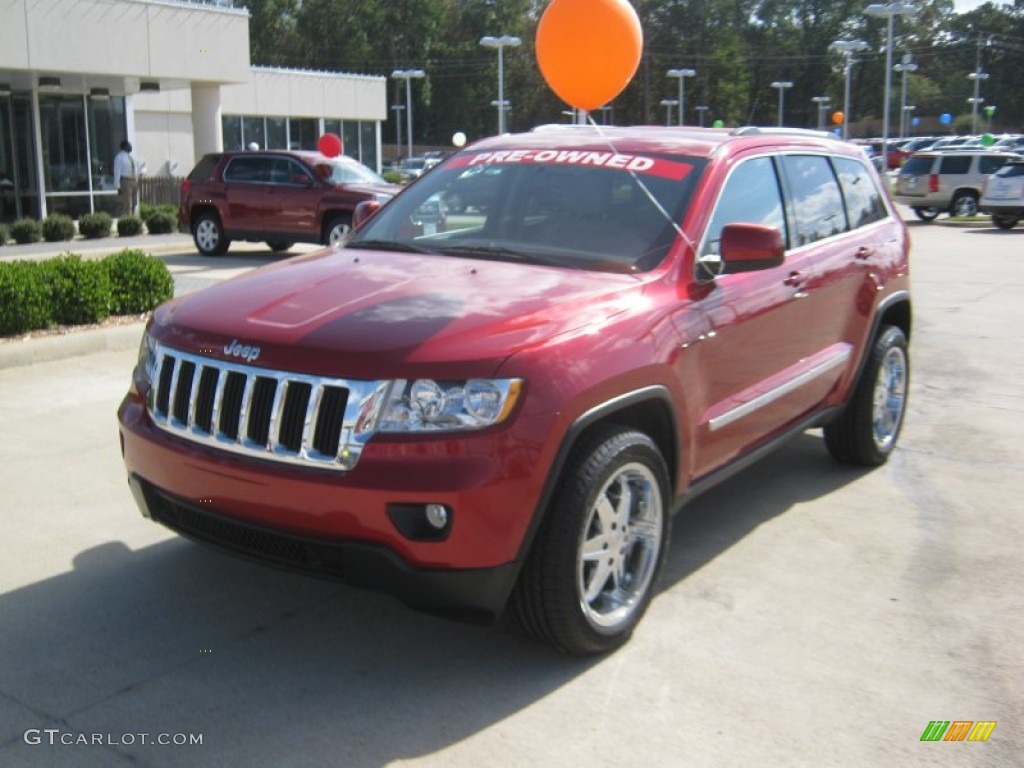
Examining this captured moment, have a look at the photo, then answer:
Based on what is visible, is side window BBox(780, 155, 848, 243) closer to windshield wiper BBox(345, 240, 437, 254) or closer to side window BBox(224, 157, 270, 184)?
windshield wiper BBox(345, 240, 437, 254)

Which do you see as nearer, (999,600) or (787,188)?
(999,600)

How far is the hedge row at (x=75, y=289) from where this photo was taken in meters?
8.70

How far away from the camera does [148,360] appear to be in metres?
4.16

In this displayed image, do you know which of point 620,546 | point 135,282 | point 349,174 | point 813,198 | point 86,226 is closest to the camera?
point 620,546

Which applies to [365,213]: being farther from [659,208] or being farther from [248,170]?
[248,170]

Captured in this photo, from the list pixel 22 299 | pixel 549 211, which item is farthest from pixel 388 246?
pixel 22 299

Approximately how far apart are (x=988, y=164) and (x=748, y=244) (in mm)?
26547

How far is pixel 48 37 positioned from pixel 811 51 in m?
98.4

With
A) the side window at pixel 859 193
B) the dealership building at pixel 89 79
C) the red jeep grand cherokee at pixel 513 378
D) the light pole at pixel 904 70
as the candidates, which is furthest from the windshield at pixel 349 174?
the light pole at pixel 904 70

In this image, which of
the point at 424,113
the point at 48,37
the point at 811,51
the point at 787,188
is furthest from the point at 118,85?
the point at 811,51

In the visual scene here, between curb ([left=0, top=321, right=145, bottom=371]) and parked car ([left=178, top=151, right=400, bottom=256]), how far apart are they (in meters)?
7.95

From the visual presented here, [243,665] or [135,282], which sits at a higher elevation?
[135,282]

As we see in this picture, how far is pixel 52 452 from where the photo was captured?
629cm

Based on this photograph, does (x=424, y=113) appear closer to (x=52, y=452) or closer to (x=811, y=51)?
(x=811, y=51)
